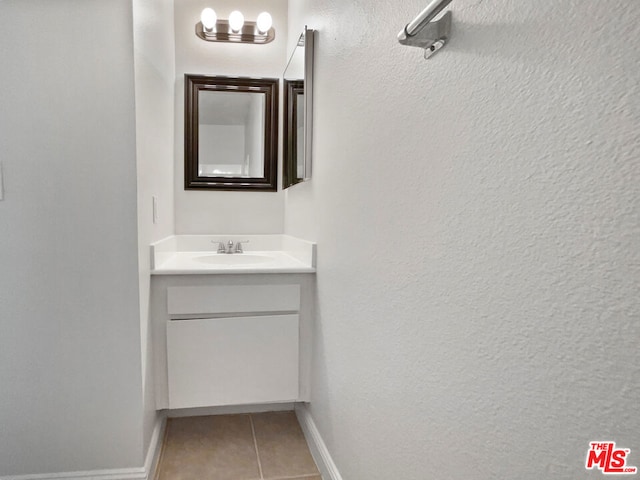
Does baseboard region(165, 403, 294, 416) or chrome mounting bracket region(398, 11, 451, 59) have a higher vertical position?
chrome mounting bracket region(398, 11, 451, 59)

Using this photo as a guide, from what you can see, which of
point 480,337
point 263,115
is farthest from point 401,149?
point 263,115

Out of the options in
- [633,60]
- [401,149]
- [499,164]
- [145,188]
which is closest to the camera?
[633,60]

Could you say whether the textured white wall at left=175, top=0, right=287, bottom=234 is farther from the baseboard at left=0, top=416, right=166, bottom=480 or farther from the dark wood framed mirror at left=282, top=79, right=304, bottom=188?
the baseboard at left=0, top=416, right=166, bottom=480

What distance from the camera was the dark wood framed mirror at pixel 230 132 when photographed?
2.44m

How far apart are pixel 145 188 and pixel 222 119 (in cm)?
100

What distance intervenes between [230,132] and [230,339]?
1257 mm

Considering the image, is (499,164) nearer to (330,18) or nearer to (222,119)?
(330,18)

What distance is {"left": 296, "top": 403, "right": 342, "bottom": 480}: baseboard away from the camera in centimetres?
152

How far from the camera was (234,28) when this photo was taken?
2.39 m

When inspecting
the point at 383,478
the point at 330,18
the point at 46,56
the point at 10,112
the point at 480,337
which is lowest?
the point at 383,478

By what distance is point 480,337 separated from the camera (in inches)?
26.3

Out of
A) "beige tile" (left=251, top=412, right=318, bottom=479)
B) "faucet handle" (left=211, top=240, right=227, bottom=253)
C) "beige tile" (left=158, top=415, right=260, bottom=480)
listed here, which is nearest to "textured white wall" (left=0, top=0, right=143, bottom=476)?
"beige tile" (left=158, top=415, right=260, bottom=480)

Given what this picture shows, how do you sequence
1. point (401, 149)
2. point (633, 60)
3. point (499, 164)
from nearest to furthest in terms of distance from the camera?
point (633, 60) → point (499, 164) → point (401, 149)

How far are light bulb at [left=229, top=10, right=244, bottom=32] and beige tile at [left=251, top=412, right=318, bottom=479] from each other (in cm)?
216
